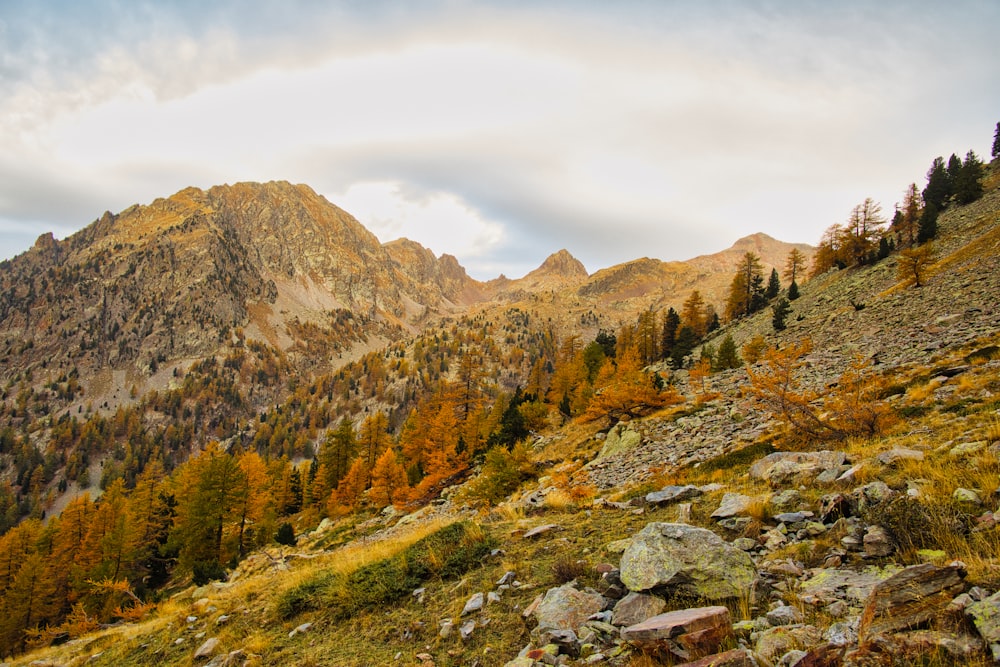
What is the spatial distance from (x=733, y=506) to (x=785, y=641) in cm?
516

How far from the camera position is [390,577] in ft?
32.0

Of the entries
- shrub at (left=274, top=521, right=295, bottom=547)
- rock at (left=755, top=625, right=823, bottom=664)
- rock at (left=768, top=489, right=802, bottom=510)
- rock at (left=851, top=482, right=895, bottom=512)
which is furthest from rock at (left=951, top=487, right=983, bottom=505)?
shrub at (left=274, top=521, right=295, bottom=547)

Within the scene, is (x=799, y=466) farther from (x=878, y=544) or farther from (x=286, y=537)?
(x=286, y=537)

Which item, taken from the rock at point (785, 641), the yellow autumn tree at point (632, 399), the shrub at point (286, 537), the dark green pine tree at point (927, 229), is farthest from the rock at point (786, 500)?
the dark green pine tree at point (927, 229)

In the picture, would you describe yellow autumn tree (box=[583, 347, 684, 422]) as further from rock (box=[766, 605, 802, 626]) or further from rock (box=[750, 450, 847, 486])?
rock (box=[766, 605, 802, 626])

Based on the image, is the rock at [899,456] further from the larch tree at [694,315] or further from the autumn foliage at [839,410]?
the larch tree at [694,315]

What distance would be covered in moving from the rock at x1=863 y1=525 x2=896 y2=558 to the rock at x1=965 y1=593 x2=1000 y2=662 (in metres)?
1.93

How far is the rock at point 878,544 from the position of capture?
16.9 ft

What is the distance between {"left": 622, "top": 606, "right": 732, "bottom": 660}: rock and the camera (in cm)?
431

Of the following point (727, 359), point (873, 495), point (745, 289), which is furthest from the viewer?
point (745, 289)

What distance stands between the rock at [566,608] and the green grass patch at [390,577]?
354cm

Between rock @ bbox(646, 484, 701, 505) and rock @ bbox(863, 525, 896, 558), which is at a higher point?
rock @ bbox(863, 525, 896, 558)

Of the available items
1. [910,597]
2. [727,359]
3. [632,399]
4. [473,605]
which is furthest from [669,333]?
[910,597]

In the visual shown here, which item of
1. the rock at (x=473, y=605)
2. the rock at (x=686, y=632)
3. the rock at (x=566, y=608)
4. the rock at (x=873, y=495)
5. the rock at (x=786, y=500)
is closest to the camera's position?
the rock at (x=686, y=632)
